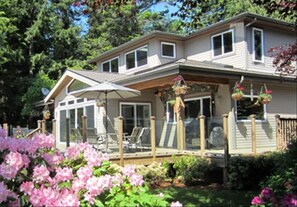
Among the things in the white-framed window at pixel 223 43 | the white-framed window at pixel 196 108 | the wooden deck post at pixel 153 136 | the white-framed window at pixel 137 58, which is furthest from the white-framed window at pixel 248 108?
the white-framed window at pixel 137 58

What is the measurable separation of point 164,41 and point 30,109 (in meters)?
11.5

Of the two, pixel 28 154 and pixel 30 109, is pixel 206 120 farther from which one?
pixel 30 109

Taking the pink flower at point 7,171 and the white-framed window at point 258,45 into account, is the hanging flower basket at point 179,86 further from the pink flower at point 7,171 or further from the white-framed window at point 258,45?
the pink flower at point 7,171

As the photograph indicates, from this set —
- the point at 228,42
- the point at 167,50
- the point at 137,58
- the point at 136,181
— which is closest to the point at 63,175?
the point at 136,181

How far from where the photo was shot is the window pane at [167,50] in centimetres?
1875

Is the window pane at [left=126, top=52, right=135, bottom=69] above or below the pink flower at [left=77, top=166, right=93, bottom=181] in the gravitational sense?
above

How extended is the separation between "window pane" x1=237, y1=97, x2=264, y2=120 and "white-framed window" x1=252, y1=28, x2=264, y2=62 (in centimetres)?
204

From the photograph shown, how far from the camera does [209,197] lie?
8.39 m

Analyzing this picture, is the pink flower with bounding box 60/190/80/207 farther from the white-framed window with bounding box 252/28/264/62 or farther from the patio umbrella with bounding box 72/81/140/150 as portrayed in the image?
the white-framed window with bounding box 252/28/264/62

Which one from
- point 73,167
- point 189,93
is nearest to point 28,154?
point 73,167

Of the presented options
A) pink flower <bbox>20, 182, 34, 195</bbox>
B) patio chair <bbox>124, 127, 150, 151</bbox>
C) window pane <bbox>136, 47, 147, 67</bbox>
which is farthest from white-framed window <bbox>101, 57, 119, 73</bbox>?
pink flower <bbox>20, 182, 34, 195</bbox>

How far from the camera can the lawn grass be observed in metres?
7.66

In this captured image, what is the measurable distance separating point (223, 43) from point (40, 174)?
14.9m

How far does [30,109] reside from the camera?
83.1 feet
